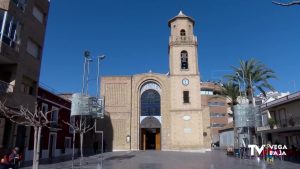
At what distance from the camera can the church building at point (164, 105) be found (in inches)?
1534

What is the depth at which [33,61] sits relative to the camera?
20.5 meters

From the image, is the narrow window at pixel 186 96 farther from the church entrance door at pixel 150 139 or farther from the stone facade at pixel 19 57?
the stone facade at pixel 19 57

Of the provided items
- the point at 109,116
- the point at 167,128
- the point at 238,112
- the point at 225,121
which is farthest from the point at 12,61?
the point at 225,121

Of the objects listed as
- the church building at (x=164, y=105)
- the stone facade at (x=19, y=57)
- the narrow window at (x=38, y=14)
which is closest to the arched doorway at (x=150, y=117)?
the church building at (x=164, y=105)

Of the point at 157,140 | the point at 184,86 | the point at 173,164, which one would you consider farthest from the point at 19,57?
the point at 157,140

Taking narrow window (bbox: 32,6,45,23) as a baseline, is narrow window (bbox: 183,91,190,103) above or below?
below

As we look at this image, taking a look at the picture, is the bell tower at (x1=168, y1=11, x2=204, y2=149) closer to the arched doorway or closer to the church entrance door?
the arched doorway

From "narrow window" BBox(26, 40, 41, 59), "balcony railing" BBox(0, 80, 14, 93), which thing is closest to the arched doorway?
"narrow window" BBox(26, 40, 41, 59)

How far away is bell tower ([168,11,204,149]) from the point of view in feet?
127

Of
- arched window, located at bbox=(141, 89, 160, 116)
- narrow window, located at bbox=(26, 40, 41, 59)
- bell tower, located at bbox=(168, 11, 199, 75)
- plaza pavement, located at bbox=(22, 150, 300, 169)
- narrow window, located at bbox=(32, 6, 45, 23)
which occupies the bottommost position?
plaza pavement, located at bbox=(22, 150, 300, 169)

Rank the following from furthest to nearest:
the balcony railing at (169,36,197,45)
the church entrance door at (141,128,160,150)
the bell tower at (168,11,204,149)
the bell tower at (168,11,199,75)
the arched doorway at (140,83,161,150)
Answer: the balcony railing at (169,36,197,45) < the bell tower at (168,11,199,75) < the church entrance door at (141,128,160,150) < the arched doorway at (140,83,161,150) < the bell tower at (168,11,204,149)

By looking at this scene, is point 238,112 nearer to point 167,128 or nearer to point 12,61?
point 167,128

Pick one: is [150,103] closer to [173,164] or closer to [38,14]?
[173,164]

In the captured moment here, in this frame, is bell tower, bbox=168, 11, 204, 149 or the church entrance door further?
the church entrance door
